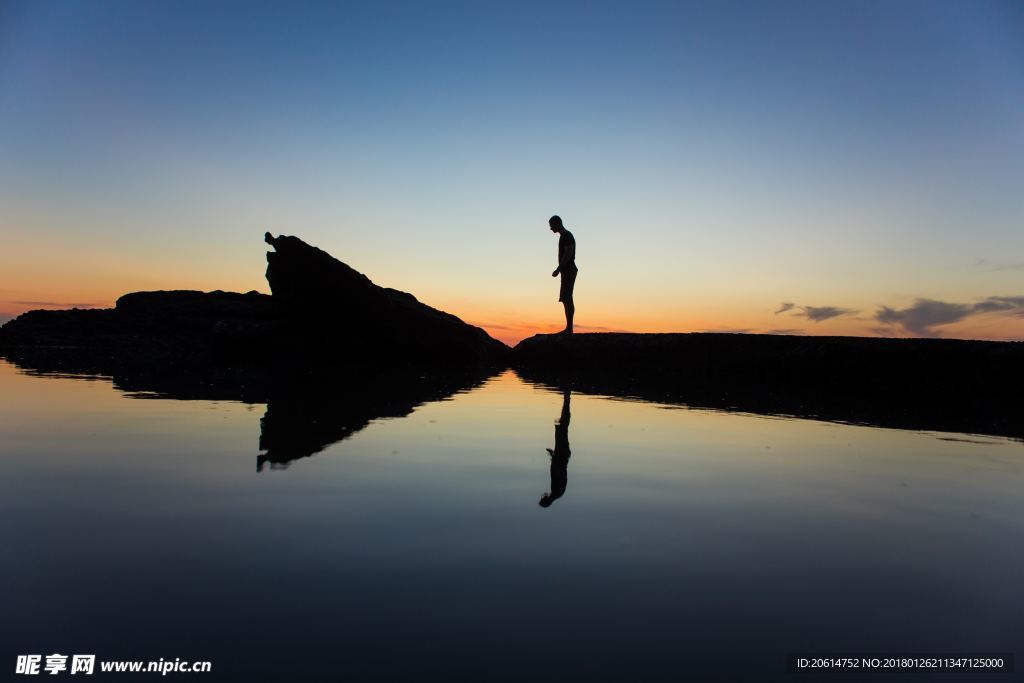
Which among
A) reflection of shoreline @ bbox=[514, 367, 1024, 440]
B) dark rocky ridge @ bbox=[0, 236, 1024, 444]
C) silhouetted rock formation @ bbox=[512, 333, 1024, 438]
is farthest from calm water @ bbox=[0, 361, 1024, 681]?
silhouetted rock formation @ bbox=[512, 333, 1024, 438]

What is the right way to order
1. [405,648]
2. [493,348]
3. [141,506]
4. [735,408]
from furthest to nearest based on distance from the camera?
[493,348] → [735,408] → [141,506] → [405,648]

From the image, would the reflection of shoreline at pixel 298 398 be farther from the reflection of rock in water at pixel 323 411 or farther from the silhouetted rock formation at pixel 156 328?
the silhouetted rock formation at pixel 156 328

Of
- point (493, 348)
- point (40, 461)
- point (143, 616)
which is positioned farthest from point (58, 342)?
point (143, 616)

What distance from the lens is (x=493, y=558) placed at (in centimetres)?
190

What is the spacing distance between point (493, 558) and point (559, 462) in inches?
67.3

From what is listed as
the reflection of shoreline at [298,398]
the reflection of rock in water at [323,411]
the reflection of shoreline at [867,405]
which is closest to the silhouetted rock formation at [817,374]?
the reflection of shoreline at [867,405]

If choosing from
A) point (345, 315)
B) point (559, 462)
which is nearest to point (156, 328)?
point (345, 315)

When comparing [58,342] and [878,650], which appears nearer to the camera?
[878,650]

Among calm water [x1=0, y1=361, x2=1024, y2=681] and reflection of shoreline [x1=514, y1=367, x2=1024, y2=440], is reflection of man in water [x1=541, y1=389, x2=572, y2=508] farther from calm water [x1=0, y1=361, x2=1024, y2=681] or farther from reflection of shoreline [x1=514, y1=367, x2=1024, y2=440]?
reflection of shoreline [x1=514, y1=367, x2=1024, y2=440]

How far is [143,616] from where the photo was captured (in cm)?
145

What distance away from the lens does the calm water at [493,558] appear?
1377 mm

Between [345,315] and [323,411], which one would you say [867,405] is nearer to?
[323,411]

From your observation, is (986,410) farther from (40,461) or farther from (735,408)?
(40,461)

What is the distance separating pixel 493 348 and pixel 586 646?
19.3 meters
